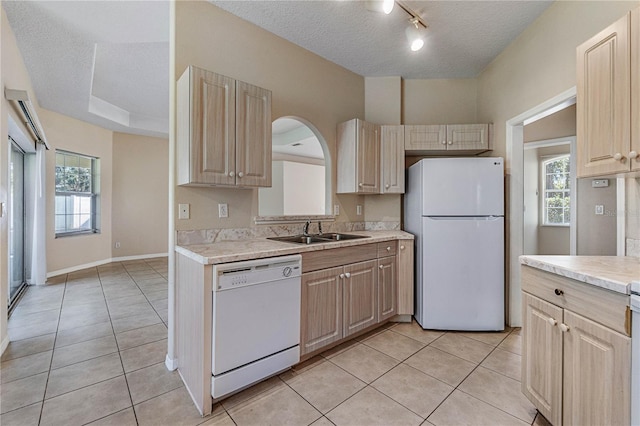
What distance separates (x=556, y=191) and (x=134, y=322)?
21.4 ft

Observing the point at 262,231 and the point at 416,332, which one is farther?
the point at 416,332

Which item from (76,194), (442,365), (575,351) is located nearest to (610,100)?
(575,351)

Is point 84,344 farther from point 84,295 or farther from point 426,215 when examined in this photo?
point 426,215

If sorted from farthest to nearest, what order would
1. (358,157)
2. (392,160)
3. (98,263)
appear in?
(98,263)
(392,160)
(358,157)

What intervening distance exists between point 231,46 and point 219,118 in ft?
2.84

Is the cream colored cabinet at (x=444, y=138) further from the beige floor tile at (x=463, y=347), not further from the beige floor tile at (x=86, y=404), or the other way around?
the beige floor tile at (x=86, y=404)

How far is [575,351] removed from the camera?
1269 millimetres

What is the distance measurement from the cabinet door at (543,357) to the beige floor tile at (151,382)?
215 cm

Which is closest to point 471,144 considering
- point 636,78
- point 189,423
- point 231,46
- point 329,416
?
point 636,78

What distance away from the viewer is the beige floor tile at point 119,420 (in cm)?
156

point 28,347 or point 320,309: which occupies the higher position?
point 320,309

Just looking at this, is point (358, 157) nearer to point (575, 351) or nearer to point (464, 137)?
point (464, 137)

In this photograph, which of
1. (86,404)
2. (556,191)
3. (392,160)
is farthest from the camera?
(556,191)

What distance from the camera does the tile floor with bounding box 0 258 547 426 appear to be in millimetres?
1621
